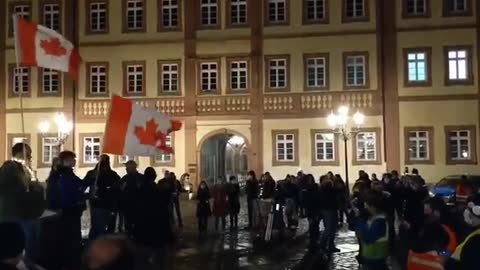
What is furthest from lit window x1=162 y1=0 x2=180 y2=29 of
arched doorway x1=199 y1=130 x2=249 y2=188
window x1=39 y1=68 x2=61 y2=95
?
window x1=39 y1=68 x2=61 y2=95

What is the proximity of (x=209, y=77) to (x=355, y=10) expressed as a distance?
795cm

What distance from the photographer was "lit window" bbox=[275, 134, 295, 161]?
38.3m

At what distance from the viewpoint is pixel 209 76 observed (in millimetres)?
38844

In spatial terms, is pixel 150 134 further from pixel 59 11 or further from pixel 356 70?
pixel 59 11

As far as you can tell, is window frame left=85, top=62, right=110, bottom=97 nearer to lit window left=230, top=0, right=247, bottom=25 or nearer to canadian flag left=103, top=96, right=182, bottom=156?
lit window left=230, top=0, right=247, bottom=25

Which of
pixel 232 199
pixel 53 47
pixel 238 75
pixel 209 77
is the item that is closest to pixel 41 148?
pixel 209 77

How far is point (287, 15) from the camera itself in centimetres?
3859

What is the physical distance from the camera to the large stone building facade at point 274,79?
37188mm

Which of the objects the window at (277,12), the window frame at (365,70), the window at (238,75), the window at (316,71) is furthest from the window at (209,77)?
the window frame at (365,70)

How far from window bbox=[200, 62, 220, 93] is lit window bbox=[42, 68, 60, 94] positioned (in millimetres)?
7706

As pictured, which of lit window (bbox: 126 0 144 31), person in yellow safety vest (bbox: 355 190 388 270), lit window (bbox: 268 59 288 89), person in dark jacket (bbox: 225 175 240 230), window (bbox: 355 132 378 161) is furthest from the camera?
lit window (bbox: 126 0 144 31)

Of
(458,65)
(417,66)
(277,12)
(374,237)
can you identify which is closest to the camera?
(374,237)

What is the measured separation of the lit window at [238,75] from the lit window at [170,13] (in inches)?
149

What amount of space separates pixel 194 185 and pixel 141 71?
647 cm
